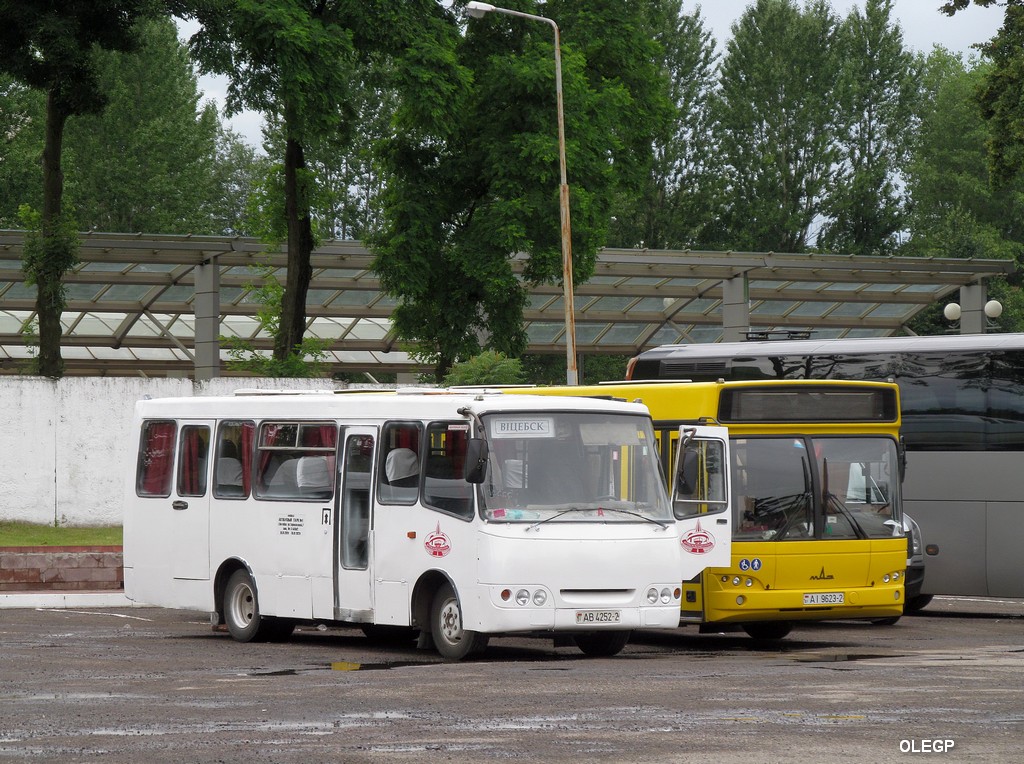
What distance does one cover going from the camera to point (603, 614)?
617 inches

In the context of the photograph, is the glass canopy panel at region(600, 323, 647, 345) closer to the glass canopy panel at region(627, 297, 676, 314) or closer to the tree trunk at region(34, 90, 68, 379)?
the glass canopy panel at region(627, 297, 676, 314)

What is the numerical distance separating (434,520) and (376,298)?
1307 inches

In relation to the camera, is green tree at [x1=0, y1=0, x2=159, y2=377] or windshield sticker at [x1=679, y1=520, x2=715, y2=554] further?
green tree at [x1=0, y1=0, x2=159, y2=377]

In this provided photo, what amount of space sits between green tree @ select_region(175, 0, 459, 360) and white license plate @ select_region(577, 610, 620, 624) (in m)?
18.2

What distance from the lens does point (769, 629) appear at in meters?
19.5

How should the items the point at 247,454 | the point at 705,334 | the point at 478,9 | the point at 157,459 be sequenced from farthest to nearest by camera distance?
the point at 705,334 < the point at 478,9 < the point at 157,459 < the point at 247,454

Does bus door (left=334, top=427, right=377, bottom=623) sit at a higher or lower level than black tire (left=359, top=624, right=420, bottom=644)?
higher

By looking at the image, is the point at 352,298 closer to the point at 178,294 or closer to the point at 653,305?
the point at 178,294

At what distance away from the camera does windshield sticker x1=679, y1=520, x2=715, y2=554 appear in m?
17.2

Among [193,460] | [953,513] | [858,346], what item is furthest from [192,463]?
[953,513]

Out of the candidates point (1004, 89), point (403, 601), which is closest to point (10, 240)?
point (1004, 89)

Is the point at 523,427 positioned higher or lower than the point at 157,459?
higher

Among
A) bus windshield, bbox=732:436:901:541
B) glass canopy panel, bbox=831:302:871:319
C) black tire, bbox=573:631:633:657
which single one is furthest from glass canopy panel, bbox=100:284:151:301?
black tire, bbox=573:631:633:657

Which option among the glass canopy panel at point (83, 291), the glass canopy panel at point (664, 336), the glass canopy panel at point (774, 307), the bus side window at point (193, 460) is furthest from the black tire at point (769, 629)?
the glass canopy panel at point (664, 336)
